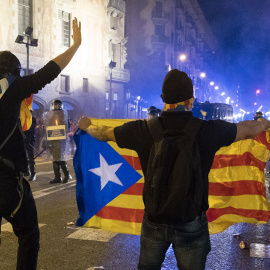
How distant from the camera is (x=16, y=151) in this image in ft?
8.99

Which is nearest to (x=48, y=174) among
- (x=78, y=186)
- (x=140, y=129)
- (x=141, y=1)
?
(x=78, y=186)

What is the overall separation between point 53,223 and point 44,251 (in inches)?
53.2

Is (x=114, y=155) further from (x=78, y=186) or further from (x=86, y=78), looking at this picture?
(x=86, y=78)

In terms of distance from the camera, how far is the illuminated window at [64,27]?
32.1 metres

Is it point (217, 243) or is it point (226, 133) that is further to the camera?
point (217, 243)

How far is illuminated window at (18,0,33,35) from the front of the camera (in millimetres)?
28094

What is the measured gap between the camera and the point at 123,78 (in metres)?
42.3

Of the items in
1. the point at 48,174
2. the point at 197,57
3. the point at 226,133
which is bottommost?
the point at 48,174

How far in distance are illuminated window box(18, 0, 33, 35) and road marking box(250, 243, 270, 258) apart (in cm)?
2728

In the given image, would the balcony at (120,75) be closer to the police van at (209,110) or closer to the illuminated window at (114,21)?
the illuminated window at (114,21)

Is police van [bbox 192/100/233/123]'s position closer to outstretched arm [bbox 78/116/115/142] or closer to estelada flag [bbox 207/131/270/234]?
estelada flag [bbox 207/131/270/234]

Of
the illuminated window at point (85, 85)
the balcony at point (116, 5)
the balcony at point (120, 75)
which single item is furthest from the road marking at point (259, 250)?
the balcony at point (116, 5)

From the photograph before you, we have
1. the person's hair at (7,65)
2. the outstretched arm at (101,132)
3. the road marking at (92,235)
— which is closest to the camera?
the outstretched arm at (101,132)

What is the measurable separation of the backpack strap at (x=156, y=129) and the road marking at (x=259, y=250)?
2.95m
